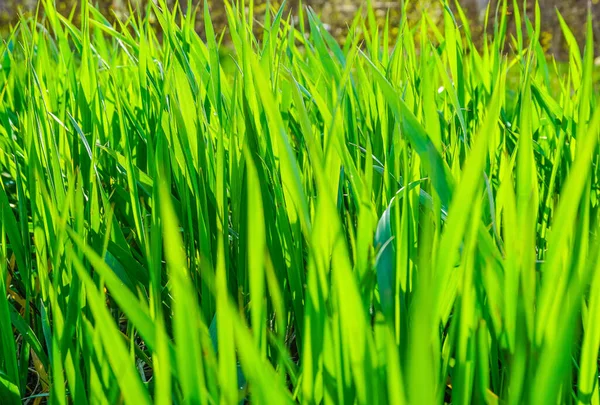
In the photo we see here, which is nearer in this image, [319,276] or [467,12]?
[319,276]

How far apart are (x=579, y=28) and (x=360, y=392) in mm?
6478

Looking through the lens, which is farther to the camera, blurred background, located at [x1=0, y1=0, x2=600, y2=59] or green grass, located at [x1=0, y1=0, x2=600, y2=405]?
blurred background, located at [x1=0, y1=0, x2=600, y2=59]

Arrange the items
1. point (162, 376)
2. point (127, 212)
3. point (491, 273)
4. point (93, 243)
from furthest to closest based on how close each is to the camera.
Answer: point (127, 212) → point (93, 243) → point (491, 273) → point (162, 376)

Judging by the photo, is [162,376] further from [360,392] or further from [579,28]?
[579,28]

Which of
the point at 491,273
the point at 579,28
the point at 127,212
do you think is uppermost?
the point at 491,273

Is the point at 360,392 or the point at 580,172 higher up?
the point at 580,172

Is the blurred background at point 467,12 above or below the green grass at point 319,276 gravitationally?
below

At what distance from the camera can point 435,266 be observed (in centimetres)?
42

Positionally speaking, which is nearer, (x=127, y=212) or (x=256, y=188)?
(x=256, y=188)

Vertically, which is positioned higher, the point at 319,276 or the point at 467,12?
the point at 319,276

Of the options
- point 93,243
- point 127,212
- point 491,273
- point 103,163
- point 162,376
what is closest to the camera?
point 162,376

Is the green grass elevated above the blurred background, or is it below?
above

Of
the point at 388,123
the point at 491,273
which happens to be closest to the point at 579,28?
the point at 388,123

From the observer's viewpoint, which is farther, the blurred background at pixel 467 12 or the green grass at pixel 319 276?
the blurred background at pixel 467 12
